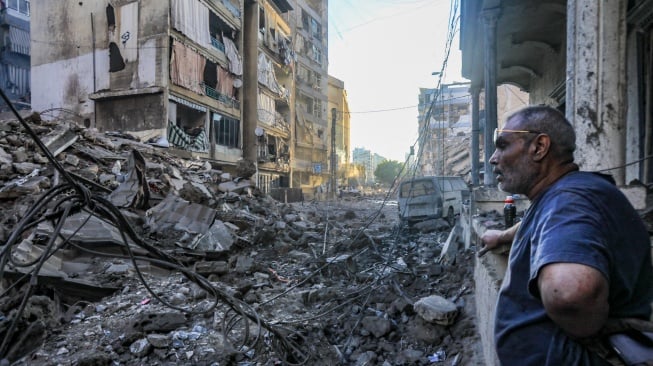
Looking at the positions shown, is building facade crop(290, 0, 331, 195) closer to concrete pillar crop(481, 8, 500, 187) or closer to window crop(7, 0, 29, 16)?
window crop(7, 0, 29, 16)

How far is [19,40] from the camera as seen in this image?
2519cm

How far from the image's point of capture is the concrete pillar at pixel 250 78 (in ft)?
87.9

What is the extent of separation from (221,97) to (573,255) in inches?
922

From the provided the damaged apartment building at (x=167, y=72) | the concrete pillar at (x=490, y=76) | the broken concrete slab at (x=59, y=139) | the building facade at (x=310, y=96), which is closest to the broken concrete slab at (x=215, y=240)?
the concrete pillar at (x=490, y=76)

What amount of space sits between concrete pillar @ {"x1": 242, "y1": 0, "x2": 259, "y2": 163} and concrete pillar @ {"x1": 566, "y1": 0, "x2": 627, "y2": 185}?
80.7ft

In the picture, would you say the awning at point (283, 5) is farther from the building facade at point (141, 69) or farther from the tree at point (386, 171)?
the tree at point (386, 171)

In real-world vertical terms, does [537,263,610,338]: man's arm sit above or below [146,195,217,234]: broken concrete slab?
above

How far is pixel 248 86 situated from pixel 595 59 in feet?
86.1

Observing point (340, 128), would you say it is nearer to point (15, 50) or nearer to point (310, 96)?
point (310, 96)

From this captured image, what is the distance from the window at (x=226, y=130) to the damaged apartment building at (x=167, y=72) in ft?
0.21

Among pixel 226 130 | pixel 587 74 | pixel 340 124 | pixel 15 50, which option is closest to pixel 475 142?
pixel 587 74

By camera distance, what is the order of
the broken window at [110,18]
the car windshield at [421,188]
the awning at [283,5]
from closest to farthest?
1. the car windshield at [421,188]
2. the broken window at [110,18]
3. the awning at [283,5]

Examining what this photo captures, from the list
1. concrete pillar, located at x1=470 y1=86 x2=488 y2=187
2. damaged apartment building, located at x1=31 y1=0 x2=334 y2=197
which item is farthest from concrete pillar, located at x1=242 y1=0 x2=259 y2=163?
concrete pillar, located at x1=470 y1=86 x2=488 y2=187

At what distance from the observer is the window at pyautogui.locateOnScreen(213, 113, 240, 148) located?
22156 mm
